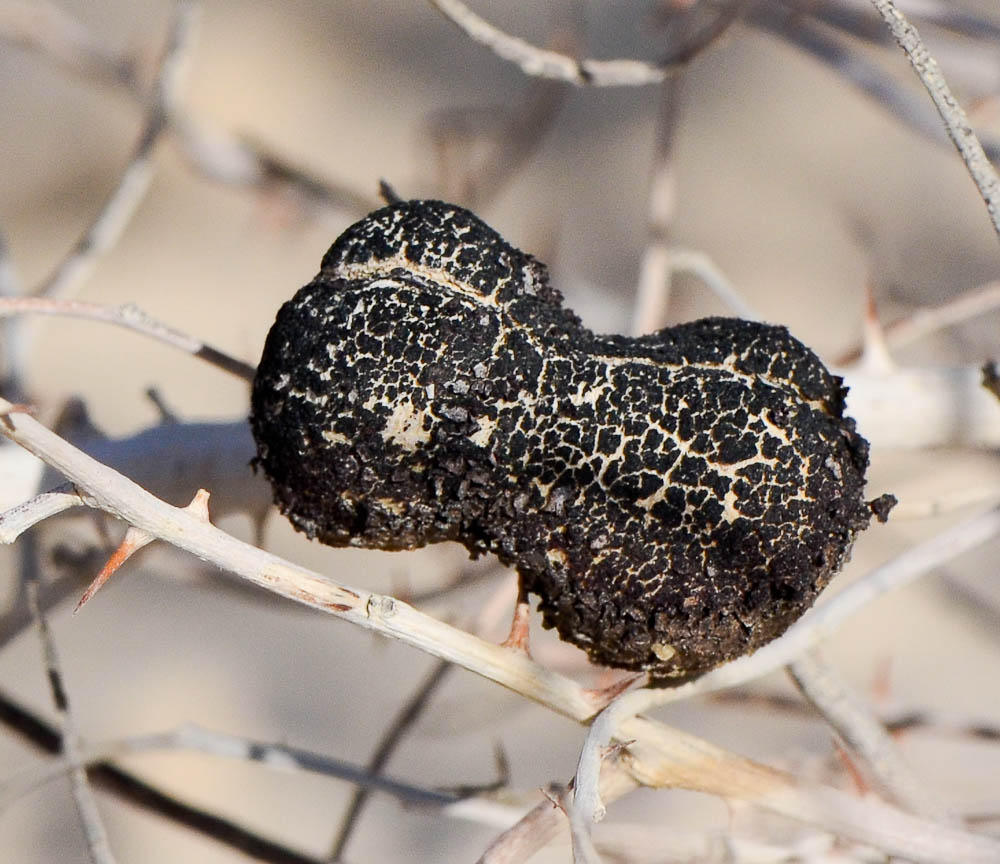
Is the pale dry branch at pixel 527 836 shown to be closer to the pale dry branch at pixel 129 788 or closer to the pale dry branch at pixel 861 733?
the pale dry branch at pixel 861 733

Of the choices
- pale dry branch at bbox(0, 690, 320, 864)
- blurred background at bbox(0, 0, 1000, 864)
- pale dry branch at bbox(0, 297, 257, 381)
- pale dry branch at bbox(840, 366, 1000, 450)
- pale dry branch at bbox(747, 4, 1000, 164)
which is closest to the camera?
pale dry branch at bbox(0, 297, 257, 381)

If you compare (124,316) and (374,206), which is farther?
(374,206)

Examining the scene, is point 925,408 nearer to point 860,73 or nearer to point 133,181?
point 860,73

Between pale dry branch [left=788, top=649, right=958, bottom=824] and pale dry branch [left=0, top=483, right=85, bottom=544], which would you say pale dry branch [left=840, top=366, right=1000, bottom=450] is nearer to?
pale dry branch [left=788, top=649, right=958, bottom=824]

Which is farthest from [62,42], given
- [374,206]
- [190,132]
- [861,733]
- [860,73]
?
[861,733]

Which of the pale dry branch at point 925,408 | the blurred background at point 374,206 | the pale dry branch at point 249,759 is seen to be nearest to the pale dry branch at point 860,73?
the blurred background at point 374,206

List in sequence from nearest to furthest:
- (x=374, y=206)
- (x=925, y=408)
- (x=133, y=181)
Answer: (x=925, y=408) < (x=133, y=181) < (x=374, y=206)

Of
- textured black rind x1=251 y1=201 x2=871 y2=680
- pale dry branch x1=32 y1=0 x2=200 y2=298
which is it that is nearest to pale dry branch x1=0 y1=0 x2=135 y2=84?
pale dry branch x1=32 y1=0 x2=200 y2=298
